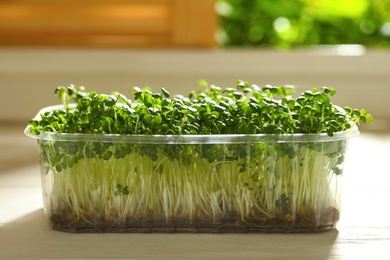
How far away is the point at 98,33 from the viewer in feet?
7.43

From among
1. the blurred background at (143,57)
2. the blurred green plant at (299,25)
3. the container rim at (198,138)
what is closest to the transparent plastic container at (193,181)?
the container rim at (198,138)

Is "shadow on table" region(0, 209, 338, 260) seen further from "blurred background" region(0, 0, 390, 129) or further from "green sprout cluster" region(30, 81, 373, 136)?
"blurred background" region(0, 0, 390, 129)

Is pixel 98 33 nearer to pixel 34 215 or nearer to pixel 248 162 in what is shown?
pixel 34 215

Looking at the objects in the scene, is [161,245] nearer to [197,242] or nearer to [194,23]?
[197,242]

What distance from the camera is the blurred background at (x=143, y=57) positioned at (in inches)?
86.6

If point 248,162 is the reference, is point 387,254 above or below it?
below

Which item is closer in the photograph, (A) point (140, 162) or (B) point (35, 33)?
(A) point (140, 162)

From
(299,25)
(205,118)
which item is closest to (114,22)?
(299,25)

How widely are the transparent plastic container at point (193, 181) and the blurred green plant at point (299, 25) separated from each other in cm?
133

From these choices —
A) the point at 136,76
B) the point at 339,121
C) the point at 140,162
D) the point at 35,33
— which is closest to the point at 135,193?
the point at 140,162

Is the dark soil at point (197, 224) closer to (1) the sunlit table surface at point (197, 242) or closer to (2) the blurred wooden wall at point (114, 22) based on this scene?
(1) the sunlit table surface at point (197, 242)

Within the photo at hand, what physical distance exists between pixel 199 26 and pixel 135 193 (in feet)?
4.00

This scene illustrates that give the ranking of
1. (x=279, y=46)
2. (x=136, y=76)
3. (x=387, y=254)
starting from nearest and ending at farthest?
(x=387, y=254) → (x=136, y=76) → (x=279, y=46)

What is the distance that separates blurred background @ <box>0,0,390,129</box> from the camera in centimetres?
220
